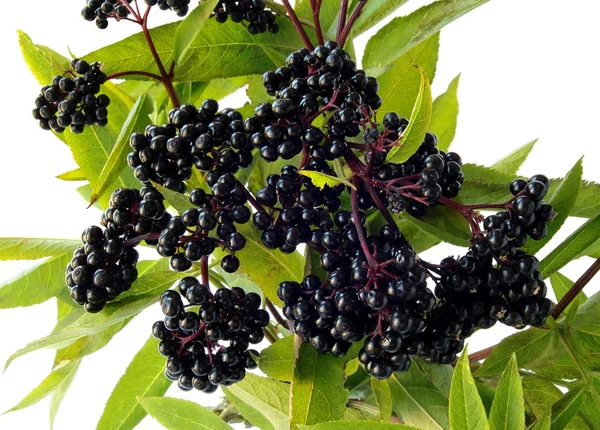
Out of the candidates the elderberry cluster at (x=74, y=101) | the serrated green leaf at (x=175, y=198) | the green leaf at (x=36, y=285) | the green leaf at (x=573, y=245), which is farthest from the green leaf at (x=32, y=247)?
the green leaf at (x=573, y=245)

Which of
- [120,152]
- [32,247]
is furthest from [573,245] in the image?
[32,247]

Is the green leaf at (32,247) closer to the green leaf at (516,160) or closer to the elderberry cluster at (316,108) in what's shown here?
the elderberry cluster at (316,108)

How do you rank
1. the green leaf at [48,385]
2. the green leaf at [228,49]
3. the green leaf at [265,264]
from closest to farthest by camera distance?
the green leaf at [265,264], the green leaf at [228,49], the green leaf at [48,385]

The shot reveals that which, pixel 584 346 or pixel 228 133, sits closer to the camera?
pixel 228 133

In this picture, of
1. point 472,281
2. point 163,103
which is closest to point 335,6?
point 163,103

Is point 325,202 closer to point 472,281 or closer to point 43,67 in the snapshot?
point 472,281
